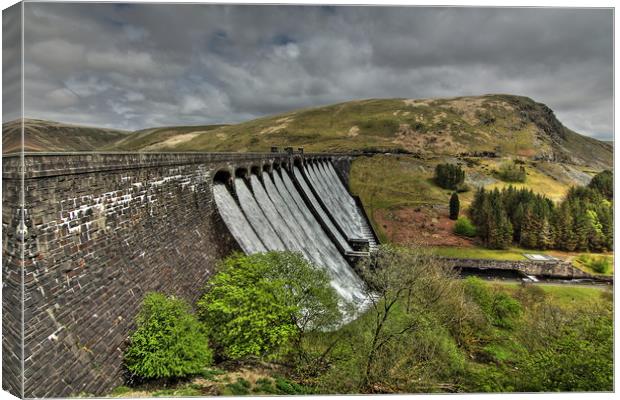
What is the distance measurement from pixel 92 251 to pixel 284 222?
20.9 metres

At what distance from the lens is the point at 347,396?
462 inches

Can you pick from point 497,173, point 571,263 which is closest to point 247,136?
point 497,173

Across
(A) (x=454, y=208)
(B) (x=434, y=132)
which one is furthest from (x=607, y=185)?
(B) (x=434, y=132)

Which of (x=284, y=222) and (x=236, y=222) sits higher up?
(x=236, y=222)

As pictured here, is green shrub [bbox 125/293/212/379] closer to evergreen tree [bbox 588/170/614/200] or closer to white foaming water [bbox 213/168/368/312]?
white foaming water [bbox 213/168/368/312]

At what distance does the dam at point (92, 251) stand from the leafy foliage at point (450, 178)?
8399cm

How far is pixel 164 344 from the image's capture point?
37.6 feet

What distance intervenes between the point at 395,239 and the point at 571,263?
27813 mm

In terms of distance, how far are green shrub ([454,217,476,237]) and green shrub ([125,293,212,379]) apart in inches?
2512

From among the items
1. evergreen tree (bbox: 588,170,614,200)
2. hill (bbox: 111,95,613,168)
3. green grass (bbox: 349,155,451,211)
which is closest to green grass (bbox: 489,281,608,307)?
evergreen tree (bbox: 588,170,614,200)

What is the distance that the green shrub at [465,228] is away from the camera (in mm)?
65625

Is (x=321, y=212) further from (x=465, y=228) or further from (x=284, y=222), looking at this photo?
(x=465, y=228)

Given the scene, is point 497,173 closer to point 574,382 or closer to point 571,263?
point 571,263

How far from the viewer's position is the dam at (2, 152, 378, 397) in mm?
8836
